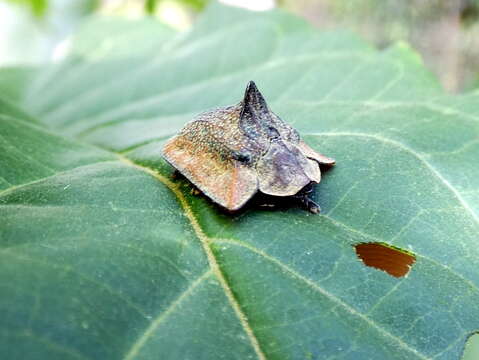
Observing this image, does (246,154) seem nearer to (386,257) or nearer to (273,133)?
(273,133)

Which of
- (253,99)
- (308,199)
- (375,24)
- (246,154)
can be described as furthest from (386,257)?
(375,24)

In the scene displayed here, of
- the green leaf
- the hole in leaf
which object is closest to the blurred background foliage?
the green leaf

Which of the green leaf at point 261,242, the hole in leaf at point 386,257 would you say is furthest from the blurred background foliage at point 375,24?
the hole in leaf at point 386,257

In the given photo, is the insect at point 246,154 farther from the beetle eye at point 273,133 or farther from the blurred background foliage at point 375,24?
the blurred background foliage at point 375,24

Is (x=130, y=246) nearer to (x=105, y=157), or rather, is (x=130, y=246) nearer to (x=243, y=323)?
(x=243, y=323)

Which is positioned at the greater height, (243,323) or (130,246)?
(130,246)

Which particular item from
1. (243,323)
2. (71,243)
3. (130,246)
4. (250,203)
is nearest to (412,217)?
(250,203)
